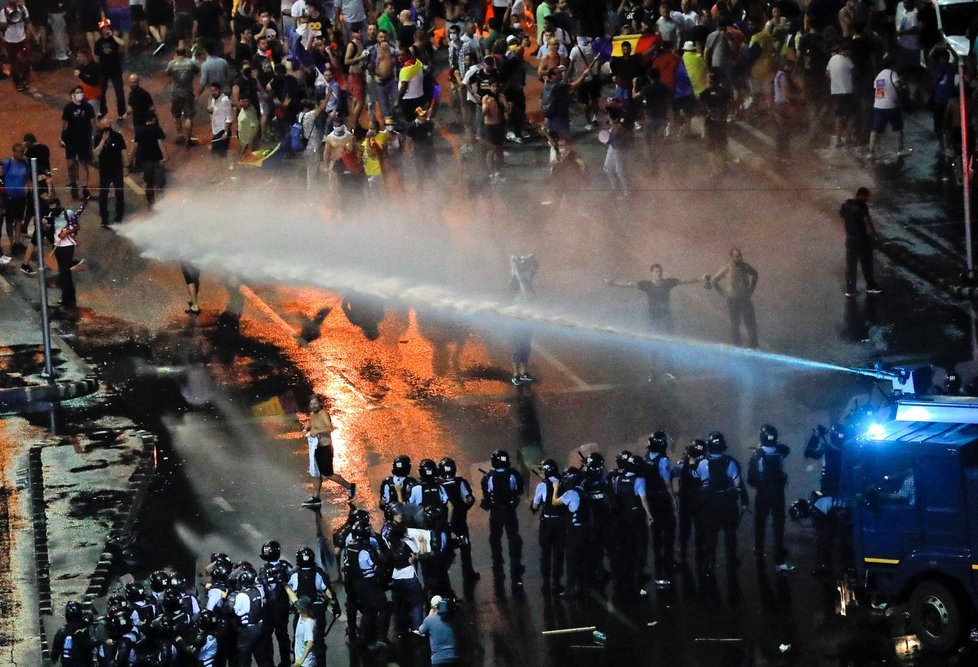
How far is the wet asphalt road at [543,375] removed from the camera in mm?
20453

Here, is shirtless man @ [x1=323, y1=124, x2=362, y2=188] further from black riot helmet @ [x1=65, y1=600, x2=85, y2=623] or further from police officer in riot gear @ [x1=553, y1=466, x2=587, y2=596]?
black riot helmet @ [x1=65, y1=600, x2=85, y2=623]

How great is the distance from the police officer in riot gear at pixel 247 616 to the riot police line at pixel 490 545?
1 cm

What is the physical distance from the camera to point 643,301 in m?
31.1

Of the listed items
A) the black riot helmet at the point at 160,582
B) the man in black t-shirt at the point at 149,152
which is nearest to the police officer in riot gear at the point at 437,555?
the black riot helmet at the point at 160,582

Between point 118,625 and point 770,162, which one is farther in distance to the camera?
point 770,162

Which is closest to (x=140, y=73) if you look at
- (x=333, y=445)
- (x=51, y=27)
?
(x=51, y=27)

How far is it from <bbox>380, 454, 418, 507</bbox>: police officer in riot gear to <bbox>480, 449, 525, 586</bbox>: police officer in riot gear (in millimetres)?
869

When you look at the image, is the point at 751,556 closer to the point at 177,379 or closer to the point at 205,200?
the point at 177,379

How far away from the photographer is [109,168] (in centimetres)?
3366

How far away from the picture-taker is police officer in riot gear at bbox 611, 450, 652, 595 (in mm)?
21203

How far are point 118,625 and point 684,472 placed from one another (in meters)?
6.93

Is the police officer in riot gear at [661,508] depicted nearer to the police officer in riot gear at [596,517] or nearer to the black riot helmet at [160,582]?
the police officer in riot gear at [596,517]

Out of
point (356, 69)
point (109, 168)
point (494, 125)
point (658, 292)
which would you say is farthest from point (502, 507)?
point (356, 69)

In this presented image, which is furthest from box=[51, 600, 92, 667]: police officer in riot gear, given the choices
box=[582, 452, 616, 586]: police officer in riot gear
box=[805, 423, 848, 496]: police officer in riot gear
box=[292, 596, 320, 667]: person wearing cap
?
box=[805, 423, 848, 496]: police officer in riot gear
